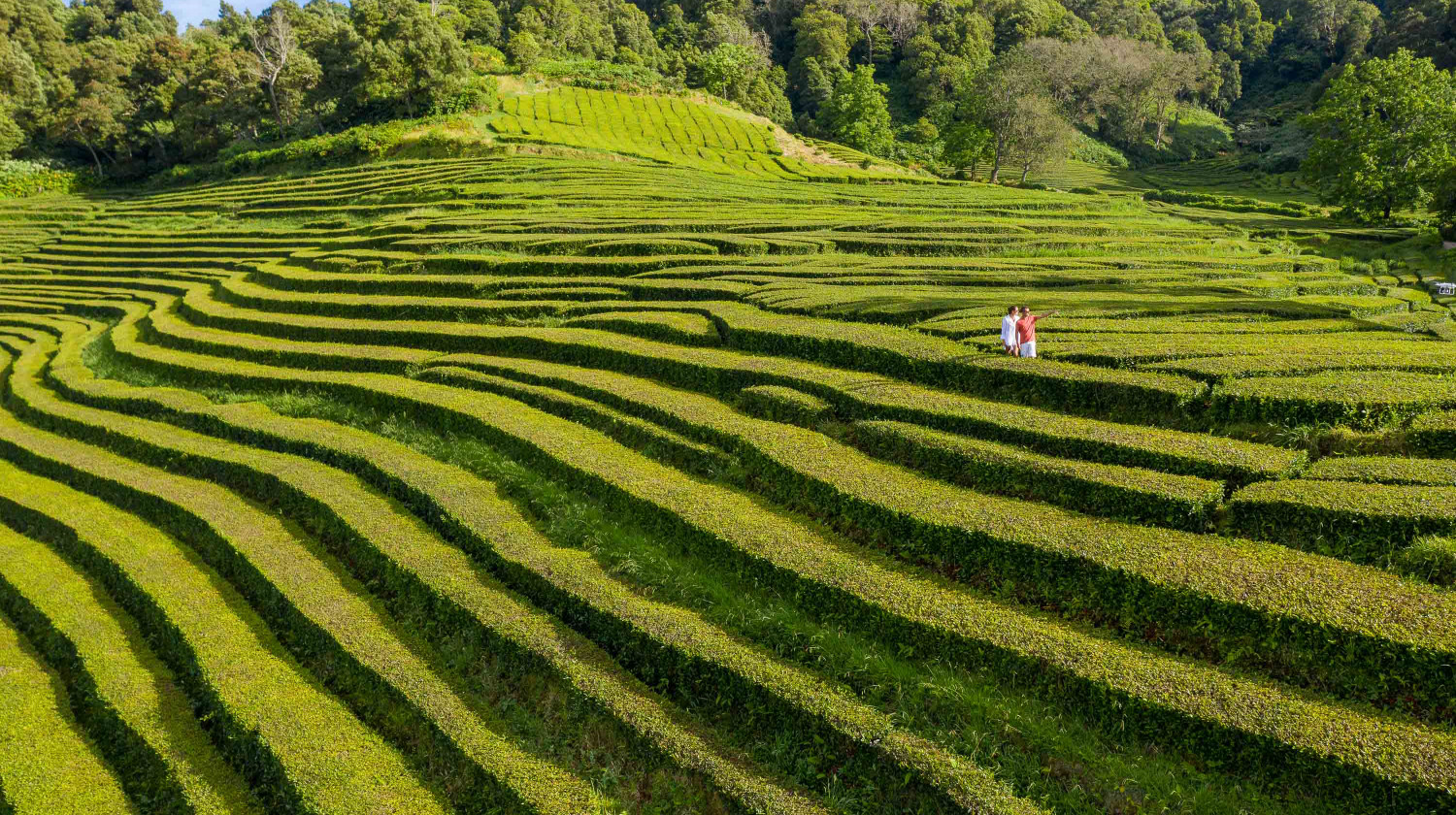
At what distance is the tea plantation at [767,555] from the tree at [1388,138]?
18.8m

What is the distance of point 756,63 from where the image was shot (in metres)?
93.1

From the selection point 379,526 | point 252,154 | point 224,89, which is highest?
point 224,89

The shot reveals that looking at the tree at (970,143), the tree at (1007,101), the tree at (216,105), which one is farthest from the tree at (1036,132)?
the tree at (216,105)

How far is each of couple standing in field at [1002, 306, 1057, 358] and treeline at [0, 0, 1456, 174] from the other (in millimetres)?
49489

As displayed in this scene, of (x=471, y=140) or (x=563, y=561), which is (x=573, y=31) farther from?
(x=563, y=561)

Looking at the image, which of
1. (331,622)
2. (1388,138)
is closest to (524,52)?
(1388,138)

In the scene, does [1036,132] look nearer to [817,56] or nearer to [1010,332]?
[817,56]

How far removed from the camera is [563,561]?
11.1 m

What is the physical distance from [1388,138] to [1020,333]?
125 feet

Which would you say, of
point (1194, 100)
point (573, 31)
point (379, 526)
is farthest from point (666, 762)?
point (1194, 100)

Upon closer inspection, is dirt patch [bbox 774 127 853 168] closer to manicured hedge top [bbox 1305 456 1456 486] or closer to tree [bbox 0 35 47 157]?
manicured hedge top [bbox 1305 456 1456 486]

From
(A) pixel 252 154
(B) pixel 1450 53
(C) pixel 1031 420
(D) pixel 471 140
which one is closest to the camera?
(C) pixel 1031 420

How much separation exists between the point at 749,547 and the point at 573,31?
9553cm

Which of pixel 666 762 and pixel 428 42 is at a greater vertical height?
pixel 428 42
